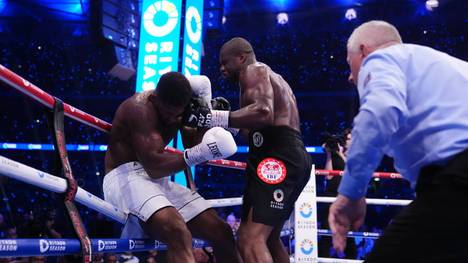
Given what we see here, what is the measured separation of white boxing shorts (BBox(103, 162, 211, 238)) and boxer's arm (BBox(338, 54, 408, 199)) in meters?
1.07

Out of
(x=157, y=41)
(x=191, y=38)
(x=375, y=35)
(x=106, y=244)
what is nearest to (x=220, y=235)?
(x=106, y=244)

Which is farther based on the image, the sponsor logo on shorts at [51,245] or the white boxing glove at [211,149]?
the white boxing glove at [211,149]

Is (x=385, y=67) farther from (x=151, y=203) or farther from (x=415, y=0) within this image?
(x=415, y=0)

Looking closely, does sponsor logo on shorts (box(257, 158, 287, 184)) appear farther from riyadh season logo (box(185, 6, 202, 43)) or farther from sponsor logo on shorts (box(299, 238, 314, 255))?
riyadh season logo (box(185, 6, 202, 43))

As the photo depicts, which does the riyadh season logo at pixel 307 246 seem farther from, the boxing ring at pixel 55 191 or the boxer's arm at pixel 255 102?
the boxer's arm at pixel 255 102

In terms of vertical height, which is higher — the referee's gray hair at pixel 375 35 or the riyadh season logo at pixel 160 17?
the riyadh season logo at pixel 160 17

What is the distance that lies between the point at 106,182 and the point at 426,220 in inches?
58.6

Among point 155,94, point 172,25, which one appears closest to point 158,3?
point 172,25

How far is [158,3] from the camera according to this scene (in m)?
6.53

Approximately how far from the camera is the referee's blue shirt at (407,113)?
3.76ft

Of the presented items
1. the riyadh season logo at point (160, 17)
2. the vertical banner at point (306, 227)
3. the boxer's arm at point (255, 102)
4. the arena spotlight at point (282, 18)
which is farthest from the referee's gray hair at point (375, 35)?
the arena spotlight at point (282, 18)

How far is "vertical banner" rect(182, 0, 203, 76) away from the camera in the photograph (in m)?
6.34

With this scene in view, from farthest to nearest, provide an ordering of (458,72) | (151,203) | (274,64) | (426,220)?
(274,64)
(151,203)
(458,72)
(426,220)

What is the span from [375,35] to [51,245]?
1092 mm
